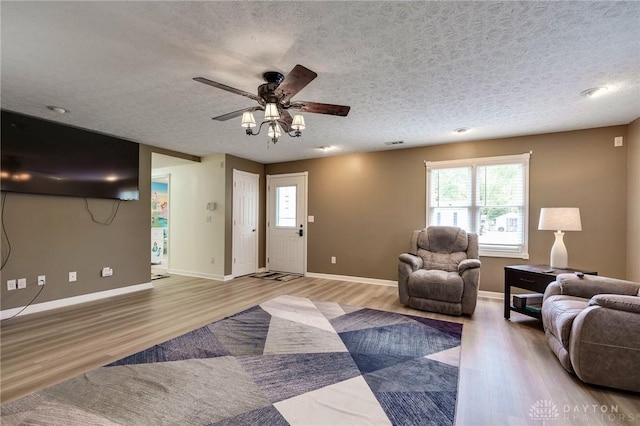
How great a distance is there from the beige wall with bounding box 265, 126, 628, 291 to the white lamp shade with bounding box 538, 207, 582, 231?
819 millimetres

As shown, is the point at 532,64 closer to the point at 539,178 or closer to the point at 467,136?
the point at 467,136

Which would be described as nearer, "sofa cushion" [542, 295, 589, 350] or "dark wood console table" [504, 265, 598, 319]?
"sofa cushion" [542, 295, 589, 350]

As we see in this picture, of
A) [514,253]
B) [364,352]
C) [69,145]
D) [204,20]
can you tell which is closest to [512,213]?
[514,253]

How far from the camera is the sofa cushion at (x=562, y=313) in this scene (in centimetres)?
223

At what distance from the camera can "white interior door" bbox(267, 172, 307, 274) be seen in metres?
6.05

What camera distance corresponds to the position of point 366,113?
3375mm

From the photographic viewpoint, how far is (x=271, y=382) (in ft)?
6.89

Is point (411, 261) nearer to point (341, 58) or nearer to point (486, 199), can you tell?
point (486, 199)

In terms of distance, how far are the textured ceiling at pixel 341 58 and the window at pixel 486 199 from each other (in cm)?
86

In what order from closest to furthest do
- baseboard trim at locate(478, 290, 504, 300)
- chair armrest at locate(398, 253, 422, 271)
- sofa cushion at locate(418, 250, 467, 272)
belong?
chair armrest at locate(398, 253, 422, 271), sofa cushion at locate(418, 250, 467, 272), baseboard trim at locate(478, 290, 504, 300)

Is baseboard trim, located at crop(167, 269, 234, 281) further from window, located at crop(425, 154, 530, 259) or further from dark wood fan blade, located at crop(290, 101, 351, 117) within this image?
dark wood fan blade, located at crop(290, 101, 351, 117)

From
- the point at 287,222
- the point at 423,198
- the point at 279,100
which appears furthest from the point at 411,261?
the point at 287,222

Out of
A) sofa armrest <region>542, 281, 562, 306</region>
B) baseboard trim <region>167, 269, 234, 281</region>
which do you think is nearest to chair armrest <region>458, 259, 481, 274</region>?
sofa armrest <region>542, 281, 562, 306</region>

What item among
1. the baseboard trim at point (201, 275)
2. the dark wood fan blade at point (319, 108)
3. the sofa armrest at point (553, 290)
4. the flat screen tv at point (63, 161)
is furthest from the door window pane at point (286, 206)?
the sofa armrest at point (553, 290)
